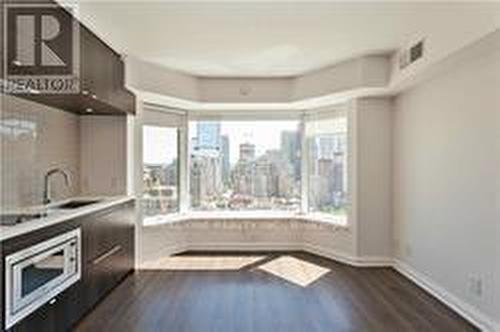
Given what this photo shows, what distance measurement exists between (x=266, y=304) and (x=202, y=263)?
1838 mm

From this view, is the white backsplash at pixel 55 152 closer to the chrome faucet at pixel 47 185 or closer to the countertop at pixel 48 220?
the chrome faucet at pixel 47 185

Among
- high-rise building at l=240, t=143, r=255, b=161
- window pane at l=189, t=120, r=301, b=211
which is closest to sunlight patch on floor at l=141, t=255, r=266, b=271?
window pane at l=189, t=120, r=301, b=211

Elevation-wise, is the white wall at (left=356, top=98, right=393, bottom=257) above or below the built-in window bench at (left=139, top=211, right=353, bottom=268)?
above

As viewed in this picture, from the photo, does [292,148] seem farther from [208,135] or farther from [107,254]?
[107,254]

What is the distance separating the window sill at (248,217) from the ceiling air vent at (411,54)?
7.61 ft

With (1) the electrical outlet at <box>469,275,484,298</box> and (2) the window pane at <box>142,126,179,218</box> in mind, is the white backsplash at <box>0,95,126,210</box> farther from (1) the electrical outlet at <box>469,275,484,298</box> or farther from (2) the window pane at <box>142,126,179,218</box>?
(1) the electrical outlet at <box>469,275,484,298</box>

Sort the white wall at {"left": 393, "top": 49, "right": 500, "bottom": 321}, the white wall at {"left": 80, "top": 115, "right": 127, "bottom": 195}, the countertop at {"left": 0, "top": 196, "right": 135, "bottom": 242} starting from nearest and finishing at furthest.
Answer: the countertop at {"left": 0, "top": 196, "right": 135, "bottom": 242}
the white wall at {"left": 393, "top": 49, "right": 500, "bottom": 321}
the white wall at {"left": 80, "top": 115, "right": 127, "bottom": 195}

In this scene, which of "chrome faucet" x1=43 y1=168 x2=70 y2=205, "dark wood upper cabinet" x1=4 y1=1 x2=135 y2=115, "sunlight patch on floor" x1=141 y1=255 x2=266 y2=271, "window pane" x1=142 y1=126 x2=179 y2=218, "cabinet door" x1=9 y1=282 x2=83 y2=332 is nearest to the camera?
"cabinet door" x1=9 y1=282 x2=83 y2=332

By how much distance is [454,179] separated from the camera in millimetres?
3883

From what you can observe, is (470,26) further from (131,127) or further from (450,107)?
(131,127)

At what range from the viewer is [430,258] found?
4371 mm

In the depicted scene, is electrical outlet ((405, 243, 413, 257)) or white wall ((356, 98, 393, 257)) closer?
electrical outlet ((405, 243, 413, 257))

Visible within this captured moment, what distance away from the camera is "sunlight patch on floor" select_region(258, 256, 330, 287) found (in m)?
4.83

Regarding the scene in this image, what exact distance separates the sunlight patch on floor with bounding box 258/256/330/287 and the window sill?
0.69 m
